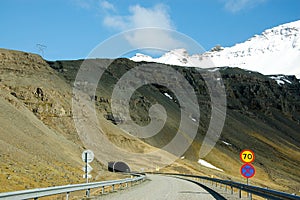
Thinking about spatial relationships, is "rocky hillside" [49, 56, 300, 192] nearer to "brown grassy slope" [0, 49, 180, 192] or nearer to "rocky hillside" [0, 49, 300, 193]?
"rocky hillside" [0, 49, 300, 193]

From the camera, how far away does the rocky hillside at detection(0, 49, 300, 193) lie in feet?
116

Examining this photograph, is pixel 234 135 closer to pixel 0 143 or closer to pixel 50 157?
pixel 50 157

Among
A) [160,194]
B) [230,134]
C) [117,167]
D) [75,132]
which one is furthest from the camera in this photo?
[230,134]

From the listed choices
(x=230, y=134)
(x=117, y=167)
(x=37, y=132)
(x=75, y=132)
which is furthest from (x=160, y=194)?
(x=230, y=134)

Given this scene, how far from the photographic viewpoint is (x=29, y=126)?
51281 millimetres

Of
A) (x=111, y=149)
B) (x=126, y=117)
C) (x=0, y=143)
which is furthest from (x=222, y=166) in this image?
(x=0, y=143)

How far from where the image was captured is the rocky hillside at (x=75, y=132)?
35438mm

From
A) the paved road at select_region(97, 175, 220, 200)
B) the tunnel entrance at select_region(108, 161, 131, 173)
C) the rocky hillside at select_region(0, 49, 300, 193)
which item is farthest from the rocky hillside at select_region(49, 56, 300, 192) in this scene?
the paved road at select_region(97, 175, 220, 200)

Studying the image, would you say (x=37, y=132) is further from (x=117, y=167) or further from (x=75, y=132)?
(x=75, y=132)

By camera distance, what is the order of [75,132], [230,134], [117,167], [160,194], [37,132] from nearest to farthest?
[160,194], [37,132], [117,167], [75,132], [230,134]

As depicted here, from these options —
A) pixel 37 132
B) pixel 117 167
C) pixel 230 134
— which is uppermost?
pixel 230 134

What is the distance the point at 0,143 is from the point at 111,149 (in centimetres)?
5122

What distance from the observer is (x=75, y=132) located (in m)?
77.2

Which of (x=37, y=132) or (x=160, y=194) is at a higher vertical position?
(x=37, y=132)
